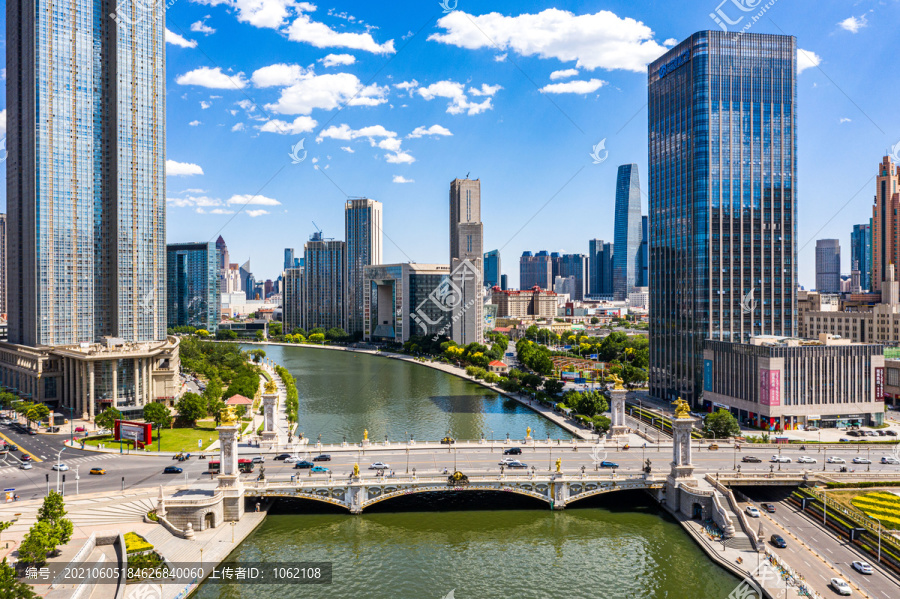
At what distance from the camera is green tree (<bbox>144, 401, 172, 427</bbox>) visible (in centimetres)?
6067

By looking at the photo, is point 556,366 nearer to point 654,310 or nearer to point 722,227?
point 654,310

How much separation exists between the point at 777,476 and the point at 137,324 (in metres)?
75.6

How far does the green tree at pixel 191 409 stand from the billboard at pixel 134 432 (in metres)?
7.90

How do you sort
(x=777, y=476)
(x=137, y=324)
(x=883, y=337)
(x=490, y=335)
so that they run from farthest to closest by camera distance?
1. (x=490, y=335)
2. (x=883, y=337)
3. (x=137, y=324)
4. (x=777, y=476)

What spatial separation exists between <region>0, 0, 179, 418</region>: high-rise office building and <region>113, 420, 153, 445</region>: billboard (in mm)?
16014

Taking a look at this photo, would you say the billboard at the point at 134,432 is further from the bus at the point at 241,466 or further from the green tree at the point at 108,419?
the bus at the point at 241,466

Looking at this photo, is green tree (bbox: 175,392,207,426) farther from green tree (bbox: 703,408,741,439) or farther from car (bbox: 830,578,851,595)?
car (bbox: 830,578,851,595)

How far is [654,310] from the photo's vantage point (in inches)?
3381

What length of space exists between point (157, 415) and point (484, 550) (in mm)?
38048

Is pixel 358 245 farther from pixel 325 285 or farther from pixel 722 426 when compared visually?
pixel 722 426

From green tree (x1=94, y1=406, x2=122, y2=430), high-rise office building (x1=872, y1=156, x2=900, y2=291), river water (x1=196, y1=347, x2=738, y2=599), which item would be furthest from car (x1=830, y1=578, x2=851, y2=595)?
high-rise office building (x1=872, y1=156, x2=900, y2=291)

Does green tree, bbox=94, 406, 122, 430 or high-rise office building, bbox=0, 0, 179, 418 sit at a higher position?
high-rise office building, bbox=0, 0, 179, 418

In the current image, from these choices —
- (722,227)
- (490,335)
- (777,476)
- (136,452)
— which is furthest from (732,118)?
(490,335)

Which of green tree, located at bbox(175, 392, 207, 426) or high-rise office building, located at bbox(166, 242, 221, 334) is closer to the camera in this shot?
green tree, located at bbox(175, 392, 207, 426)
